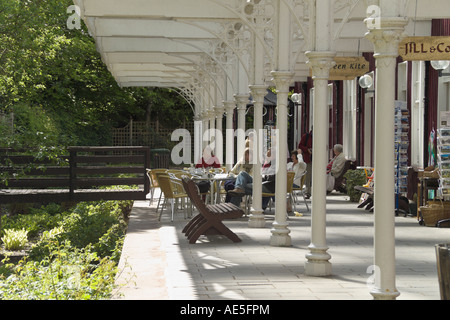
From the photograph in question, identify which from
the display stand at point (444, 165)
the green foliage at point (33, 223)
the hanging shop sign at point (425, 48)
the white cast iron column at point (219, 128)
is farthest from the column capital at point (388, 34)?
the white cast iron column at point (219, 128)

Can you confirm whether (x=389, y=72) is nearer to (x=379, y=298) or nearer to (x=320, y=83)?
(x=379, y=298)

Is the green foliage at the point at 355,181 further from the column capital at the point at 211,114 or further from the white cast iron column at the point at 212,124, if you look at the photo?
the white cast iron column at the point at 212,124

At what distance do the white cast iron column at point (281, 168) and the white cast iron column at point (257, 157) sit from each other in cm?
171

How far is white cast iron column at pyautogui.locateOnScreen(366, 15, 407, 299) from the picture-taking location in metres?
5.88

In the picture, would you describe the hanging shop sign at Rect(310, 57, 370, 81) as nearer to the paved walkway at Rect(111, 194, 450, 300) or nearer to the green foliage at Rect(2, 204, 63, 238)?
the paved walkway at Rect(111, 194, 450, 300)

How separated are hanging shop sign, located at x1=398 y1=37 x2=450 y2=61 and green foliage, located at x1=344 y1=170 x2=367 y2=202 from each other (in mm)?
5569

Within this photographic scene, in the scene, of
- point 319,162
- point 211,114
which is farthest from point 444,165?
point 211,114

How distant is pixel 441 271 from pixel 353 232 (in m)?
7.54

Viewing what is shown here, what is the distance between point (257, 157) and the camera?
40.3 ft

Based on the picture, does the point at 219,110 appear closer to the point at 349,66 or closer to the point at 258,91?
the point at 349,66

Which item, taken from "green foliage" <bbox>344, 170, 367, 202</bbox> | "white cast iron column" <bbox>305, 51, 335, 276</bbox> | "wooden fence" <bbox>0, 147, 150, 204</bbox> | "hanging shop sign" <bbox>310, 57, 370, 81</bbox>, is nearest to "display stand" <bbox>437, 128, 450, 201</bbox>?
"hanging shop sign" <bbox>310, 57, 370, 81</bbox>

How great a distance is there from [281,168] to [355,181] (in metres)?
7.81
